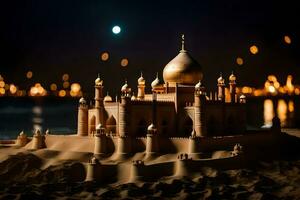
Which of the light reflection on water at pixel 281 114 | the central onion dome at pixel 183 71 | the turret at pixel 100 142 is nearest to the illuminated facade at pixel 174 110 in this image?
the central onion dome at pixel 183 71

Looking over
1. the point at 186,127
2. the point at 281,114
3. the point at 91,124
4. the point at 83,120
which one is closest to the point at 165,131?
the point at 186,127

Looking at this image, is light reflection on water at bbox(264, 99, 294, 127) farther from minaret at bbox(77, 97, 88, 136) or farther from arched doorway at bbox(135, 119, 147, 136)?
minaret at bbox(77, 97, 88, 136)

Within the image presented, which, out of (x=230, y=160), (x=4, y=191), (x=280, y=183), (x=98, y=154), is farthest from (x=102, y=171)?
(x=280, y=183)

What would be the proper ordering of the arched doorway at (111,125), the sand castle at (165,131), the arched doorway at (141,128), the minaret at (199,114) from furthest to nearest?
1. the arched doorway at (111,125)
2. the arched doorway at (141,128)
3. the minaret at (199,114)
4. the sand castle at (165,131)

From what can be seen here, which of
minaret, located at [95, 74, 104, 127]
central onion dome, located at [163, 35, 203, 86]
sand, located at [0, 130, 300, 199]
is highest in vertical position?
central onion dome, located at [163, 35, 203, 86]

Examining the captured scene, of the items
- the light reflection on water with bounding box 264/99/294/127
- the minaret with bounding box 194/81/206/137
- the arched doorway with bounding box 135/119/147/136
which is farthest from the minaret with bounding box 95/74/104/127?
the light reflection on water with bounding box 264/99/294/127

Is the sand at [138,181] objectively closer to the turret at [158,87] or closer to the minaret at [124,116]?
the minaret at [124,116]

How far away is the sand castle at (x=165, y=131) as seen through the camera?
115 ft

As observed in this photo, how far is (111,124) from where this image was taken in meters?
42.2

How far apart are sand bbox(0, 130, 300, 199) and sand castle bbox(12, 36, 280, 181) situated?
525 millimetres

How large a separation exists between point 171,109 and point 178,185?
1032 centimetres

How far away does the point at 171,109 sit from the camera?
137 ft

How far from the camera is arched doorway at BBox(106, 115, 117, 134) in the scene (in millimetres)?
42062

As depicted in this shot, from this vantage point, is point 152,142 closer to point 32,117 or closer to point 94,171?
point 94,171
